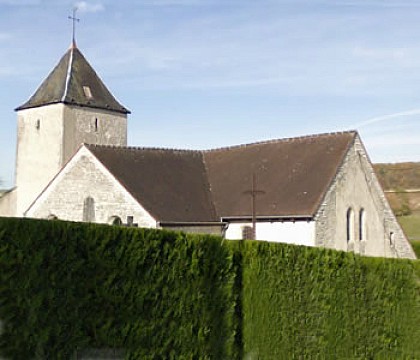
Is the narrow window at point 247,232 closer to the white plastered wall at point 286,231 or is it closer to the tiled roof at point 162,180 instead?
the white plastered wall at point 286,231

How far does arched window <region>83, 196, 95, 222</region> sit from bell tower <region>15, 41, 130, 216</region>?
8853mm

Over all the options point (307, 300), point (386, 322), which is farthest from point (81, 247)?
point (386, 322)

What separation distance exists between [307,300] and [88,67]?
28303 millimetres

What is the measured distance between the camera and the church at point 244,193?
26312 millimetres

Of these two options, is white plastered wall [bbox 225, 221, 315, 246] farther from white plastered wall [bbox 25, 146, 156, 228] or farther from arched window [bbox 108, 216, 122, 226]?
arched window [bbox 108, 216, 122, 226]

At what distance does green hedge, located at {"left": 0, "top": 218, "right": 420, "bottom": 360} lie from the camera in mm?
8594

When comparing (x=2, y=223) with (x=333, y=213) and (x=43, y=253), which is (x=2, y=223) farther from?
(x=333, y=213)

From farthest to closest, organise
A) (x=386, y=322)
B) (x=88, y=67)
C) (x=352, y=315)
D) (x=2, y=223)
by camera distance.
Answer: (x=88, y=67), (x=386, y=322), (x=352, y=315), (x=2, y=223)

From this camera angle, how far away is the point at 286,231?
26.4 metres

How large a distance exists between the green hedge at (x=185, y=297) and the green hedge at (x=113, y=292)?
0.6 inches

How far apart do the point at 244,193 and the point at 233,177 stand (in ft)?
5.12

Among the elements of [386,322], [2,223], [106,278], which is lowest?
[386,322]

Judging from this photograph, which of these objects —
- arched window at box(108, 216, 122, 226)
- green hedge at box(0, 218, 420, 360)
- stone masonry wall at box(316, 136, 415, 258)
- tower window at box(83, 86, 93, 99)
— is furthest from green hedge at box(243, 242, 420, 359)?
tower window at box(83, 86, 93, 99)

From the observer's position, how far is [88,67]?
127ft
